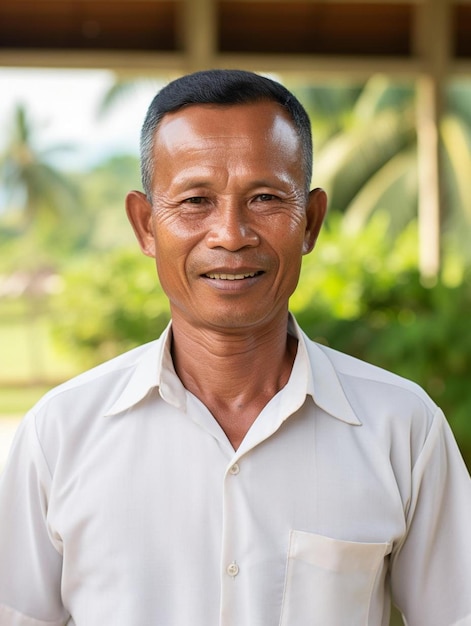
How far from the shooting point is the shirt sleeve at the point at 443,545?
147 centimetres

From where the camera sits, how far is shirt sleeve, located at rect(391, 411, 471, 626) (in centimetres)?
147

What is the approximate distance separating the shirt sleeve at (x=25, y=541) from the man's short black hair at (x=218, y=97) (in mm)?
403

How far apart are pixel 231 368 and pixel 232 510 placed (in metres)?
0.21

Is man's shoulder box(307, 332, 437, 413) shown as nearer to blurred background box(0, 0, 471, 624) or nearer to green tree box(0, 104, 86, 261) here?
blurred background box(0, 0, 471, 624)

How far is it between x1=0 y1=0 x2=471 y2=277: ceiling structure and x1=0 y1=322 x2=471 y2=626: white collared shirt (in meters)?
4.98

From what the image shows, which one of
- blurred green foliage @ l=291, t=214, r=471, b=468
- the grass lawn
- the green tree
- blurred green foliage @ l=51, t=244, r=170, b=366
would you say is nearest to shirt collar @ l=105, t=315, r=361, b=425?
blurred green foliage @ l=291, t=214, r=471, b=468

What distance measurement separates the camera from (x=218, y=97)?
4.71 ft

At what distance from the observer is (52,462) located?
147 cm

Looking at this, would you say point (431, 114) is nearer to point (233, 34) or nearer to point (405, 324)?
point (233, 34)

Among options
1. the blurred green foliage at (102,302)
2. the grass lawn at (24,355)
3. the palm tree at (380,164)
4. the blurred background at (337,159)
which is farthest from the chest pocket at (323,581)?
the grass lawn at (24,355)

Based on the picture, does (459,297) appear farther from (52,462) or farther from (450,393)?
(52,462)

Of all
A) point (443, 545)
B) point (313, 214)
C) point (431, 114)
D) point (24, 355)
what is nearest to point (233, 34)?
point (431, 114)

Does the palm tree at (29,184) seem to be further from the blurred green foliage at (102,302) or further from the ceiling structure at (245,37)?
the ceiling structure at (245,37)

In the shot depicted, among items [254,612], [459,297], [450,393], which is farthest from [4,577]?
[459,297]
